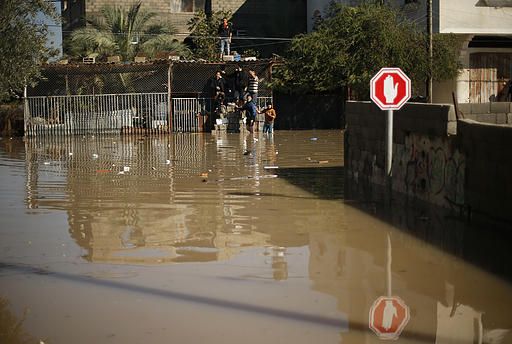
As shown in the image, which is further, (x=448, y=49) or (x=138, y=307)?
(x=448, y=49)

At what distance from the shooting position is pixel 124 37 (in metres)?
42.1

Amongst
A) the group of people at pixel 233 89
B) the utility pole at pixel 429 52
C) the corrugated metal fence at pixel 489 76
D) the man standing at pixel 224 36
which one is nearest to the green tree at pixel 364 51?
the utility pole at pixel 429 52

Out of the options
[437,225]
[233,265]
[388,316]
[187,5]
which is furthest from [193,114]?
[388,316]

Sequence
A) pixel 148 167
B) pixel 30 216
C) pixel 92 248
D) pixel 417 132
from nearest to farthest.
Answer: pixel 92 248, pixel 30 216, pixel 417 132, pixel 148 167

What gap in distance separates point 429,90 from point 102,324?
92.1ft

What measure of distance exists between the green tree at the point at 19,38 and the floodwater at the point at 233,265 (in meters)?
2.29

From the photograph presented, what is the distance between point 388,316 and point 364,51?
28.5 meters

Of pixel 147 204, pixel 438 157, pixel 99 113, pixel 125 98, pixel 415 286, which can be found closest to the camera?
pixel 415 286

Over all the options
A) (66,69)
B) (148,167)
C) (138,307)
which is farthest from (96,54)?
(138,307)

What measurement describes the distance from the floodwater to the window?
32510mm

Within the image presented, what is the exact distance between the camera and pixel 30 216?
12.4 meters

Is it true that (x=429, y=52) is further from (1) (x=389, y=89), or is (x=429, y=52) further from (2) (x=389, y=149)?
(1) (x=389, y=89)

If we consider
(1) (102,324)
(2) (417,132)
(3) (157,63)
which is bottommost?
(1) (102,324)

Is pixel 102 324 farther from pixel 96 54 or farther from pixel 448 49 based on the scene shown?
pixel 96 54
